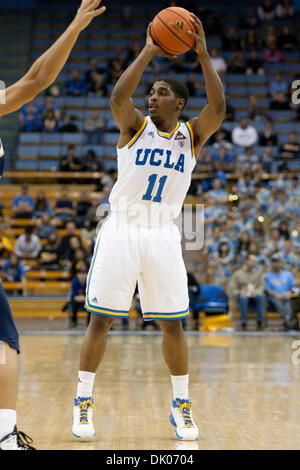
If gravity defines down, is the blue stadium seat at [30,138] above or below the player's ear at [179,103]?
above

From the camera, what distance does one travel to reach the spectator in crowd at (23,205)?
1468cm

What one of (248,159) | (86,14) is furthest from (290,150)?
(86,14)

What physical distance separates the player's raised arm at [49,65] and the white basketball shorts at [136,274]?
1.37m

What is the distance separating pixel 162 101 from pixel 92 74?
14819 mm

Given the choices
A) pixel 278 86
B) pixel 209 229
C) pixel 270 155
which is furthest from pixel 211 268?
pixel 278 86

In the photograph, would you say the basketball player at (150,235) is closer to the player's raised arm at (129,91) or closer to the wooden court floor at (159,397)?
the player's raised arm at (129,91)

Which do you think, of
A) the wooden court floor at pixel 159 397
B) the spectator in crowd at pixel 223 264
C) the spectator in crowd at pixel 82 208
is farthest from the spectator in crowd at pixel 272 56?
the wooden court floor at pixel 159 397

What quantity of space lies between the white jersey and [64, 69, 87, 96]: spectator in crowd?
578 inches

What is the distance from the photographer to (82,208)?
14.3 metres

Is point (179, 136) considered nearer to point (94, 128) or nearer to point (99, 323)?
point (99, 323)

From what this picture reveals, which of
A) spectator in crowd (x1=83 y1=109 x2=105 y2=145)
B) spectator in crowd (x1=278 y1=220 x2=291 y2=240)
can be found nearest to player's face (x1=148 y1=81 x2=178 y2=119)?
spectator in crowd (x1=278 y1=220 x2=291 y2=240)

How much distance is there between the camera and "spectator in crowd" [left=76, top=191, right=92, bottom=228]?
560 inches
